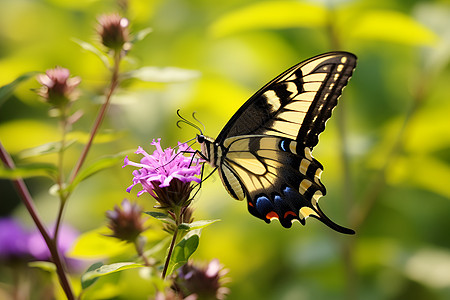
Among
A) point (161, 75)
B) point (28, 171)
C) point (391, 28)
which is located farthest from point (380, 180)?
point (28, 171)

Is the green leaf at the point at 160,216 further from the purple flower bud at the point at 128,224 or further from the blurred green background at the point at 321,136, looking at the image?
the blurred green background at the point at 321,136

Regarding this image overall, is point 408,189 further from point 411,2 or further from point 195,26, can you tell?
point 195,26

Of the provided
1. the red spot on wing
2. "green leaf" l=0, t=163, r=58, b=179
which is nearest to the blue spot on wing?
the red spot on wing

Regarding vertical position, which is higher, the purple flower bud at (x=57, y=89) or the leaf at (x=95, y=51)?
the leaf at (x=95, y=51)

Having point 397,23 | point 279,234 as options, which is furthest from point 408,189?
point 397,23

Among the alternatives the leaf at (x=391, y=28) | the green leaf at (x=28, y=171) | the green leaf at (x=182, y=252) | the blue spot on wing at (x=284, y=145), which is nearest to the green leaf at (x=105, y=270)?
the green leaf at (x=182, y=252)

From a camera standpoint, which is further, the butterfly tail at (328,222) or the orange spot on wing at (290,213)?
the orange spot on wing at (290,213)

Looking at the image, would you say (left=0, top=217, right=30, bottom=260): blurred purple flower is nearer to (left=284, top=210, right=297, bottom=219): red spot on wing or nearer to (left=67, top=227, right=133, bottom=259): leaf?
(left=67, top=227, right=133, bottom=259): leaf
